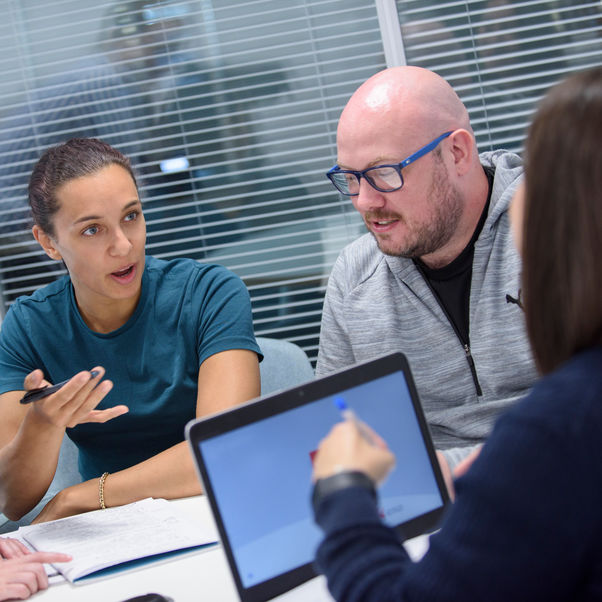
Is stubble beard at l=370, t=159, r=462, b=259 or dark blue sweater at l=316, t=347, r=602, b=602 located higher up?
stubble beard at l=370, t=159, r=462, b=259

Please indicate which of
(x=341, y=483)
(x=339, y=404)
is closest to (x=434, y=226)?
(x=339, y=404)

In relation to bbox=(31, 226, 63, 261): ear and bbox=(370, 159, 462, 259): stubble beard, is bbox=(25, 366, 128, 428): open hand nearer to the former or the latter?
bbox=(31, 226, 63, 261): ear

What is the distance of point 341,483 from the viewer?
76 cm

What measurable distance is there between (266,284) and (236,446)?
200cm

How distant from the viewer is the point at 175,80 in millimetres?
2889

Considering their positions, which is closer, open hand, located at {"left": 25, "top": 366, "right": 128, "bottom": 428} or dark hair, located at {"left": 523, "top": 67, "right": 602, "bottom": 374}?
dark hair, located at {"left": 523, "top": 67, "right": 602, "bottom": 374}

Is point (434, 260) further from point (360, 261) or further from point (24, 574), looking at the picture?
point (24, 574)

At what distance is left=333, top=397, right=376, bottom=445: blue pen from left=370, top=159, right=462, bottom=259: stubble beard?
702mm

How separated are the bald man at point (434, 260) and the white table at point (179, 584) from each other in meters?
0.55

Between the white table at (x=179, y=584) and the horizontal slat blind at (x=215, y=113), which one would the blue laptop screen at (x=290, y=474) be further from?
the horizontal slat blind at (x=215, y=113)

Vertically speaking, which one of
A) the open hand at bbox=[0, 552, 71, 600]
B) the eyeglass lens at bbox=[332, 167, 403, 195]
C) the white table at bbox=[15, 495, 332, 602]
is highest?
the eyeglass lens at bbox=[332, 167, 403, 195]

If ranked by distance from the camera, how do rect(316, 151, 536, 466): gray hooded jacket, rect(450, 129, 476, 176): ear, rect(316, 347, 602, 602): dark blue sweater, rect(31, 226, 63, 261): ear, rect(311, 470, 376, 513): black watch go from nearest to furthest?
rect(316, 347, 602, 602): dark blue sweater, rect(311, 470, 376, 513): black watch, rect(316, 151, 536, 466): gray hooded jacket, rect(450, 129, 476, 176): ear, rect(31, 226, 63, 261): ear

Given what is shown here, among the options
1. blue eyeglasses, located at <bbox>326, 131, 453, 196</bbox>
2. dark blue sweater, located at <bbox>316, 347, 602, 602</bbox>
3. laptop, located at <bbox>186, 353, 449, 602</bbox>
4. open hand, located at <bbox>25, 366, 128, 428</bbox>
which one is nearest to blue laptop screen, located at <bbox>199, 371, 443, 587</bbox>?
laptop, located at <bbox>186, 353, 449, 602</bbox>

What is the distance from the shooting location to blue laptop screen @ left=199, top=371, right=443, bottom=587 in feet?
3.02
